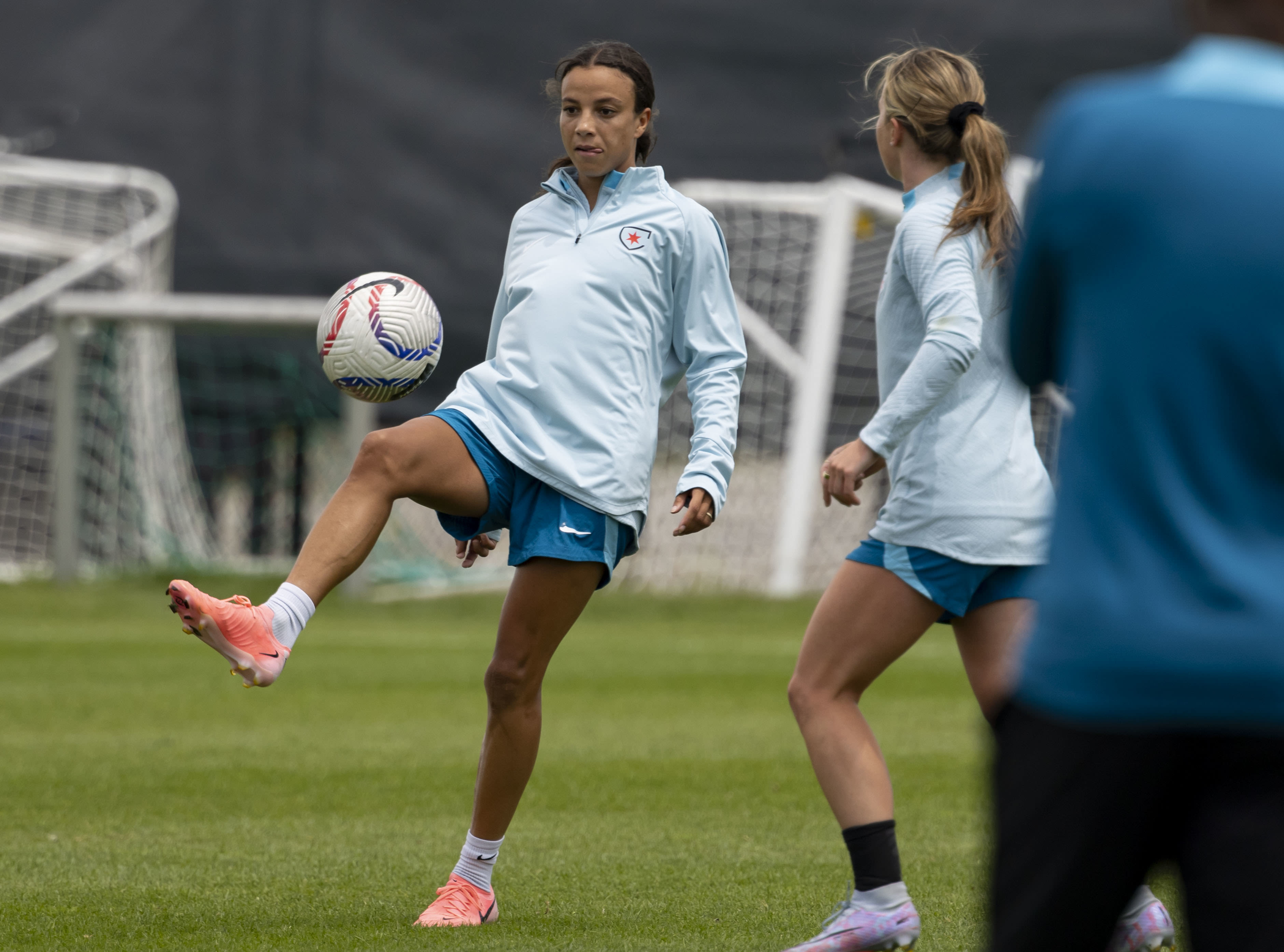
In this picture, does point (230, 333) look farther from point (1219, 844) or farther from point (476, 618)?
point (1219, 844)

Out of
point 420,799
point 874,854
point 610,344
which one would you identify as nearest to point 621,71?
point 610,344

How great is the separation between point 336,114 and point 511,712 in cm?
1619

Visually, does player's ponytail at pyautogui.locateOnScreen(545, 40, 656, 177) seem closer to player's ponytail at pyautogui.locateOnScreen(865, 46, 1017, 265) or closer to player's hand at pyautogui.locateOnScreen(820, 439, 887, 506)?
player's ponytail at pyautogui.locateOnScreen(865, 46, 1017, 265)

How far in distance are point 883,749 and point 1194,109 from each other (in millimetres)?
5695

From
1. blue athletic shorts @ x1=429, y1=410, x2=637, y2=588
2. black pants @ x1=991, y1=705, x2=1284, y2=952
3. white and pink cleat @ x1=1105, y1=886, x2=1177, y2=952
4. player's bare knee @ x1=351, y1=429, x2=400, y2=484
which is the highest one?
black pants @ x1=991, y1=705, x2=1284, y2=952

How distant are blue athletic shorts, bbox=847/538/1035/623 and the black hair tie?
946 mm

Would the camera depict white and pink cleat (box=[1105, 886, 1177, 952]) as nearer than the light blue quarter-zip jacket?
Yes

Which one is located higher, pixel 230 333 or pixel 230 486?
pixel 230 333

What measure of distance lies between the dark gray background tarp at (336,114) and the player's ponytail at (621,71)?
46.7 ft

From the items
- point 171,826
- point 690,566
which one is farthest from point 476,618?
point 171,826

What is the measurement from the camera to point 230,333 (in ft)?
56.4

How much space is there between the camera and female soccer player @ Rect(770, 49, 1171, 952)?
3.35 metres

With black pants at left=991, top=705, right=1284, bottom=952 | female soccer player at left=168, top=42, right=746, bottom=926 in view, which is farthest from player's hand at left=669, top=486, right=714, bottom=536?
black pants at left=991, top=705, right=1284, bottom=952

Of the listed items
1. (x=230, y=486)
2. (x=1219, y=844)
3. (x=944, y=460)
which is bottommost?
(x=230, y=486)
